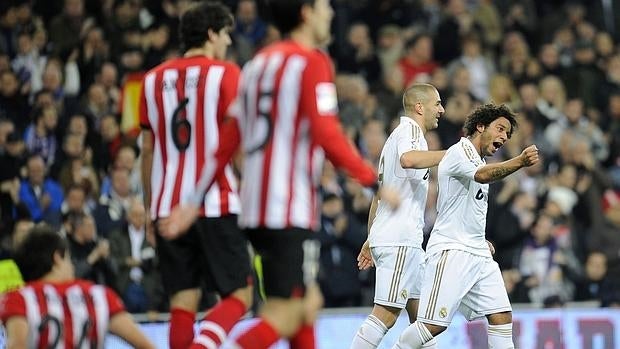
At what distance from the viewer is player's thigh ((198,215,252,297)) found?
295 inches

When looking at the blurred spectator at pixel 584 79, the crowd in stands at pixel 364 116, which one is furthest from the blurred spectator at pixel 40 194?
the blurred spectator at pixel 584 79

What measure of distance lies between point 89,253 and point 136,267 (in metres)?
0.48

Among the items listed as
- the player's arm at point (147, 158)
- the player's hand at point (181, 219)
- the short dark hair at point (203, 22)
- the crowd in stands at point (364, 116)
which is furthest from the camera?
the crowd in stands at point (364, 116)

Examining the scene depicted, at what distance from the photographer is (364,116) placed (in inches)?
639

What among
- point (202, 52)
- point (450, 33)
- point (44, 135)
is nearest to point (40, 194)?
point (44, 135)

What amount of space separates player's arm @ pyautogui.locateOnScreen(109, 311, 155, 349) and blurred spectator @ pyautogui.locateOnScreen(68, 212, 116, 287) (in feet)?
24.0

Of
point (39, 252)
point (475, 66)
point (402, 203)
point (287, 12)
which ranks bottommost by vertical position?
point (402, 203)

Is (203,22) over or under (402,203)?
over

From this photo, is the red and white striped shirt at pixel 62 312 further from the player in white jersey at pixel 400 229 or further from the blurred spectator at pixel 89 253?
the blurred spectator at pixel 89 253

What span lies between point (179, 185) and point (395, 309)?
2.42m

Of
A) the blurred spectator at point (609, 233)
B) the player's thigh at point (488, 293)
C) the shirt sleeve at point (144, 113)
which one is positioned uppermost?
the shirt sleeve at point (144, 113)

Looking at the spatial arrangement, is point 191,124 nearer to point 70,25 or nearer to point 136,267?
point 136,267

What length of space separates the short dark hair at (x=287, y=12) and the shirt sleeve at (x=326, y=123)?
209 millimetres

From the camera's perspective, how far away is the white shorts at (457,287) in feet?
29.8
